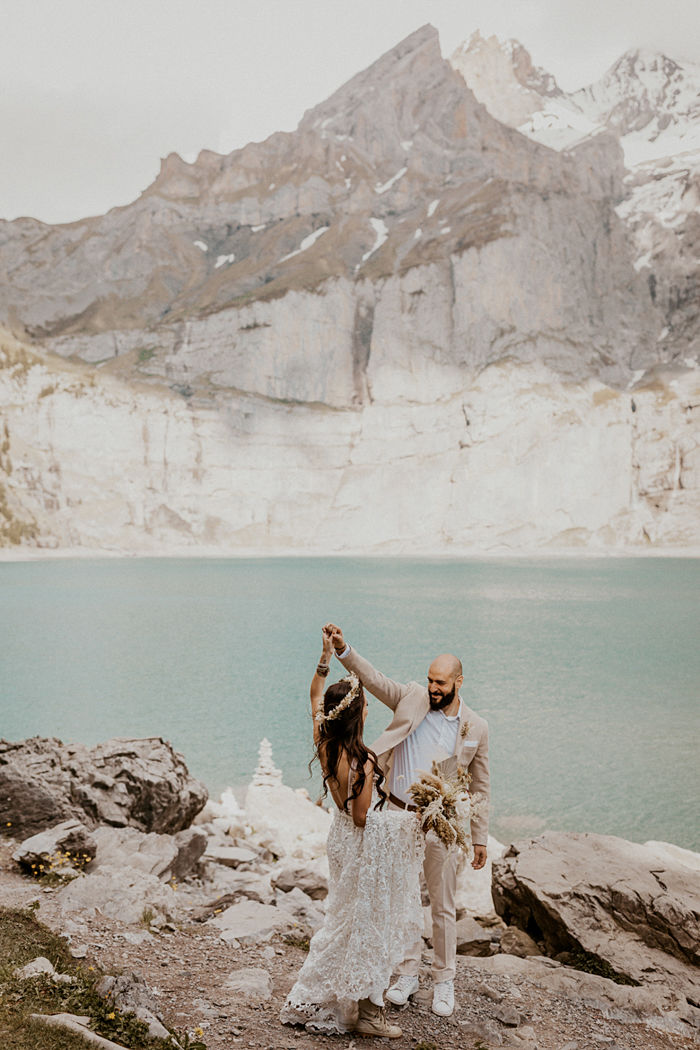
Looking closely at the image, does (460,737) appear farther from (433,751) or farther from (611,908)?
(611,908)

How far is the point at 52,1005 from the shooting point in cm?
414

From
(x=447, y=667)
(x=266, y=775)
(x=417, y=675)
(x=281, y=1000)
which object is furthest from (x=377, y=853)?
(x=417, y=675)

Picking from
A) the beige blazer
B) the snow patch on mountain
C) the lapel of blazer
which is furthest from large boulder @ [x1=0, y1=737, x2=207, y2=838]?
the snow patch on mountain

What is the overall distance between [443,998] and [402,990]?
0.26m

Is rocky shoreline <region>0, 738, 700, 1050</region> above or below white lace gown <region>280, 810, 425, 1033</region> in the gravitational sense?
below

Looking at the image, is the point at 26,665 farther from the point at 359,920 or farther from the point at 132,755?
the point at 359,920

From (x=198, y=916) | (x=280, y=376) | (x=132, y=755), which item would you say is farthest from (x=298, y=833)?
(x=280, y=376)

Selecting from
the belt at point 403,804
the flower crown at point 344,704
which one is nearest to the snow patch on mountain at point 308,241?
the belt at point 403,804

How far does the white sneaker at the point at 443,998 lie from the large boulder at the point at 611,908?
211 cm

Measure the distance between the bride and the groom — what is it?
299 mm

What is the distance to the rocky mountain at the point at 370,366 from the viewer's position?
374 ft

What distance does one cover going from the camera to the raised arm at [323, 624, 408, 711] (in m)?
4.67

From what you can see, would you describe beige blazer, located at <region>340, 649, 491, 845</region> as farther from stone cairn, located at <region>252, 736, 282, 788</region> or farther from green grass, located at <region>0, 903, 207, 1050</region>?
stone cairn, located at <region>252, 736, 282, 788</region>

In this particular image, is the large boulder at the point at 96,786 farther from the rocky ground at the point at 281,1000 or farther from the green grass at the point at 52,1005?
the green grass at the point at 52,1005
